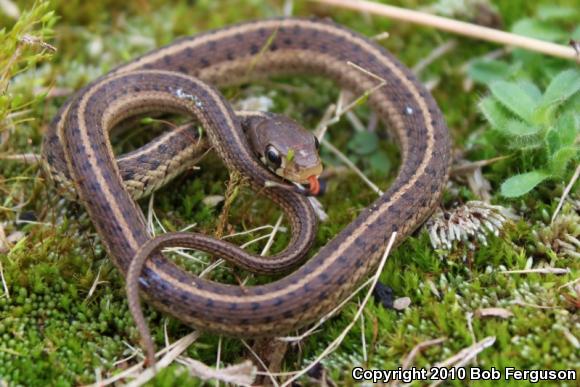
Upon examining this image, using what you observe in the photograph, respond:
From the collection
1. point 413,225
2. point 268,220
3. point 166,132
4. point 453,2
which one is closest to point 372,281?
point 413,225

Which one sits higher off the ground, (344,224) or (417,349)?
(344,224)

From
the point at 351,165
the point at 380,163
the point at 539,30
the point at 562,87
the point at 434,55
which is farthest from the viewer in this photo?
the point at 434,55

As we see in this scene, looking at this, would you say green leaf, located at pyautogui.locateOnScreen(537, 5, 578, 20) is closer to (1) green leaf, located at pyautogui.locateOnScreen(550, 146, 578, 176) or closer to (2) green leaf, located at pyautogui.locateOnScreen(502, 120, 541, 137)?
(2) green leaf, located at pyautogui.locateOnScreen(502, 120, 541, 137)

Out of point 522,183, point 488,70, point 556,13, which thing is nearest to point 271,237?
point 522,183

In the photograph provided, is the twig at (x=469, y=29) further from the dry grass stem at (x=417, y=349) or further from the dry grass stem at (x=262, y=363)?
the dry grass stem at (x=262, y=363)

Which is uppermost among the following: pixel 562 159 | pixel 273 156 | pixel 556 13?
pixel 556 13

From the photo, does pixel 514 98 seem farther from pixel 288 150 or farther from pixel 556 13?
pixel 288 150
